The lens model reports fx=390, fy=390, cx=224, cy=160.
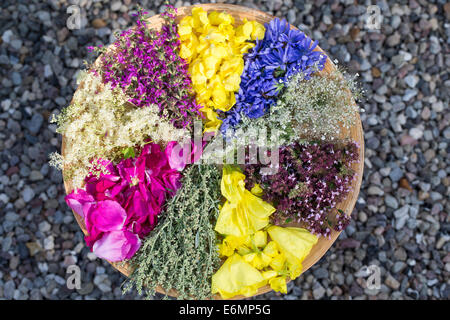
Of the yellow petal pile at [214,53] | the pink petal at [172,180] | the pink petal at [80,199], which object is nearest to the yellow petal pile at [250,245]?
the pink petal at [172,180]

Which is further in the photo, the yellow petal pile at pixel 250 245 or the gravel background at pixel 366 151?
the gravel background at pixel 366 151

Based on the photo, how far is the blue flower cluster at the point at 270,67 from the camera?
68.4 inches

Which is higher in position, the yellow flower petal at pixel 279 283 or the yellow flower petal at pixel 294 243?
the yellow flower petal at pixel 294 243

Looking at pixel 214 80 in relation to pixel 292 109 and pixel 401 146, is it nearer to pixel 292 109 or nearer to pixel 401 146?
pixel 292 109

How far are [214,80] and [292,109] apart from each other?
368 mm

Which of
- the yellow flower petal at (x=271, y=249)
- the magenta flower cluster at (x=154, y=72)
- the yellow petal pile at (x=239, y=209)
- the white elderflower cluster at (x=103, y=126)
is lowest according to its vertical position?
the yellow flower petal at (x=271, y=249)

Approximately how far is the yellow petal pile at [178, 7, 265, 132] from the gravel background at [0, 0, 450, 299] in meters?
0.86

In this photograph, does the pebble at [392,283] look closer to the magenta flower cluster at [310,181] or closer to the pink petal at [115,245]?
the magenta flower cluster at [310,181]

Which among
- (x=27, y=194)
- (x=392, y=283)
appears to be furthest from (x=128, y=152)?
(x=392, y=283)

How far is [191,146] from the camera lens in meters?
1.68

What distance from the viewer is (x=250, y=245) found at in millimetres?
1819

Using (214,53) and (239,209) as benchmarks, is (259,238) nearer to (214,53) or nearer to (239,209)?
(239,209)

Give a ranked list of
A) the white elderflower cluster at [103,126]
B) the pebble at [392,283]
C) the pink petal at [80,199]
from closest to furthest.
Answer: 1. the white elderflower cluster at [103,126]
2. the pink petal at [80,199]
3. the pebble at [392,283]
